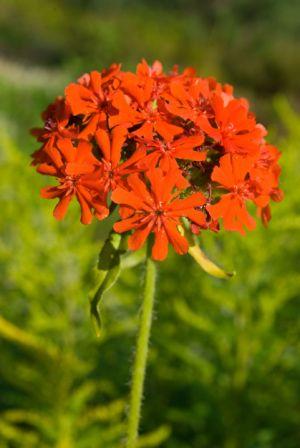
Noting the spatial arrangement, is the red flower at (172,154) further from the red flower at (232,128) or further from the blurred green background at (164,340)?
the blurred green background at (164,340)

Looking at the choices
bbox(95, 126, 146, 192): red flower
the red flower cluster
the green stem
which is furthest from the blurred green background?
bbox(95, 126, 146, 192): red flower

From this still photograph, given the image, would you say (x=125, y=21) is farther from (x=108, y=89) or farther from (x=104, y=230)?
(x=108, y=89)

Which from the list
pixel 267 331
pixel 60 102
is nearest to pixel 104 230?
pixel 267 331

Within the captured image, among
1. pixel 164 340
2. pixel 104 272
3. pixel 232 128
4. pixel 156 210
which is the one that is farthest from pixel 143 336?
pixel 164 340

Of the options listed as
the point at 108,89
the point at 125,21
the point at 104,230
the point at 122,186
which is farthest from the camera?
the point at 125,21

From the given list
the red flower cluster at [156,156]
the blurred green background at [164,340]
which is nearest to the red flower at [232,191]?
the red flower cluster at [156,156]

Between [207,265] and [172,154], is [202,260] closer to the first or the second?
[207,265]

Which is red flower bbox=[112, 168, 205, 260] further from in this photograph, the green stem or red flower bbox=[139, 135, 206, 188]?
the green stem
